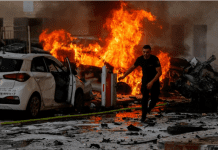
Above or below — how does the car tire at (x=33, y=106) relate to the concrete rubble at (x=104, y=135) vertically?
above

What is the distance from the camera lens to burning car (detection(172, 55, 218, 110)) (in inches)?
511

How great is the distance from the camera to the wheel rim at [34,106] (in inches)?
333

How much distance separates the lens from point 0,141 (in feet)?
18.9

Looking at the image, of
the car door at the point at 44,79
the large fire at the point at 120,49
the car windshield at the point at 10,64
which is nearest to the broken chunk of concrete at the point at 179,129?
the car door at the point at 44,79

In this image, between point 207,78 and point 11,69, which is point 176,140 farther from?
point 207,78

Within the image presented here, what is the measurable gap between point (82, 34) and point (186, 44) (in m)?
9.60

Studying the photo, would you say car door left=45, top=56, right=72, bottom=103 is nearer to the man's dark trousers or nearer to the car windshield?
the car windshield

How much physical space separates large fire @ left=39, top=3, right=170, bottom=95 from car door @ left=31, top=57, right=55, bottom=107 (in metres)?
9.93

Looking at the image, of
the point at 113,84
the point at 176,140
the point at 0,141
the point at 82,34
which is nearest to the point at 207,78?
the point at 113,84

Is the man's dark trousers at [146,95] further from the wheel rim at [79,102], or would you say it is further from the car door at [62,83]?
the wheel rim at [79,102]

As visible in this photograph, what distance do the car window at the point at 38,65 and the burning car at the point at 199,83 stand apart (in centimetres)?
609

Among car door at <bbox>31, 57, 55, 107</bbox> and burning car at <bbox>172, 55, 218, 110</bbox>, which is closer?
car door at <bbox>31, 57, 55, 107</bbox>

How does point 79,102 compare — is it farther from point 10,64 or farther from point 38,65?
point 10,64

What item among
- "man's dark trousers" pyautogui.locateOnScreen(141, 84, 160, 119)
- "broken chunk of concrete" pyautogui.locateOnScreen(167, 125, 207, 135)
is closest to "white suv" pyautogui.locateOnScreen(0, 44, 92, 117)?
"man's dark trousers" pyautogui.locateOnScreen(141, 84, 160, 119)
